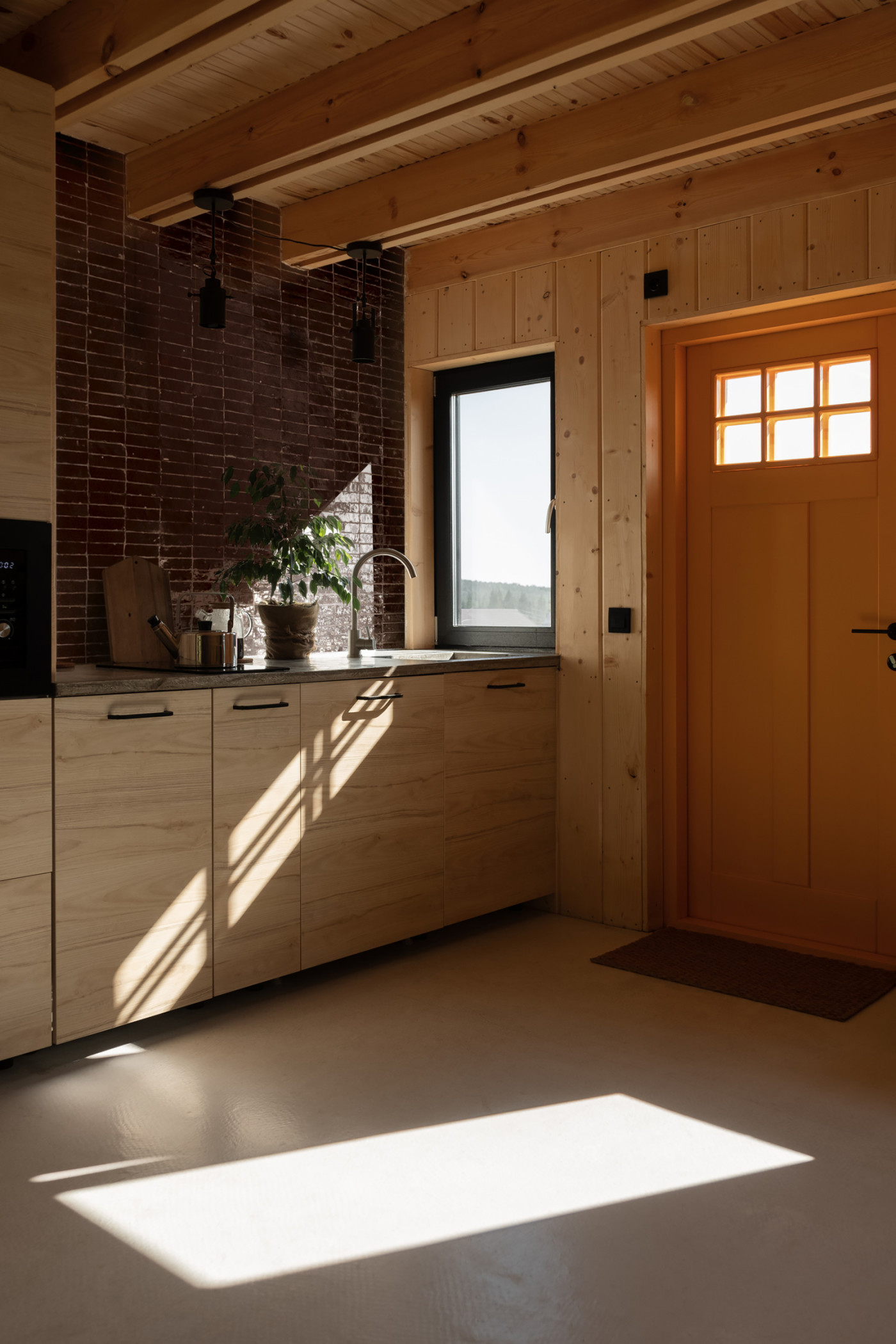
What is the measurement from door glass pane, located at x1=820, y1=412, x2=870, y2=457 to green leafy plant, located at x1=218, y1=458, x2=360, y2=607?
1616mm

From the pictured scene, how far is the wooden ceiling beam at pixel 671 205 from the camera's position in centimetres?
332

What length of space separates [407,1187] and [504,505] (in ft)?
9.34

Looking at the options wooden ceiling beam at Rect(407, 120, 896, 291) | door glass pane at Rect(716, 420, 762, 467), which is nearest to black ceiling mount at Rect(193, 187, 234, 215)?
wooden ceiling beam at Rect(407, 120, 896, 291)

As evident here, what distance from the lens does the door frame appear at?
12.6 ft

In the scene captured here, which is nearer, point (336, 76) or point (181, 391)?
point (336, 76)

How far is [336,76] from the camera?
311cm

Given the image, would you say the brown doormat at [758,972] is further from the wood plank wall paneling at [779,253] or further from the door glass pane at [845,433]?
the wood plank wall paneling at [779,253]

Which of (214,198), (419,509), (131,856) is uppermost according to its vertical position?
(214,198)

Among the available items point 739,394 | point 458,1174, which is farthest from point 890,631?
point 458,1174

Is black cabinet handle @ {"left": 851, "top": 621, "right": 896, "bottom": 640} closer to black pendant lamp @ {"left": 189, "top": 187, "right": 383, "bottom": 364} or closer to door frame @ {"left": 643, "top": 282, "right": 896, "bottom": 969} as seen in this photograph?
door frame @ {"left": 643, "top": 282, "right": 896, "bottom": 969}

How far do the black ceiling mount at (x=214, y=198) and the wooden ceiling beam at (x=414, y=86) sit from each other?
0.08 ft

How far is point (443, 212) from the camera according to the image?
373 centimetres

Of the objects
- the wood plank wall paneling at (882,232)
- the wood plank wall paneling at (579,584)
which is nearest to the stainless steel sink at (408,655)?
the wood plank wall paneling at (579,584)

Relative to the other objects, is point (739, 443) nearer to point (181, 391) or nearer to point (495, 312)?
point (495, 312)
